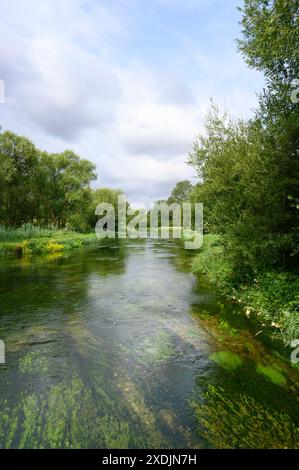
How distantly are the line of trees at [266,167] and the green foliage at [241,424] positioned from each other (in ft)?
14.7

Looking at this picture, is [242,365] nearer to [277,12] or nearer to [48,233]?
[277,12]

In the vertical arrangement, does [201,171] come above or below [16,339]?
above

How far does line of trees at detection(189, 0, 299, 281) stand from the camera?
8641mm

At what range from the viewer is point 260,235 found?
10.1 m

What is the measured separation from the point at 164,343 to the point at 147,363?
4.12ft

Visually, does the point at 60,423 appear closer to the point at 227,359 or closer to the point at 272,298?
the point at 227,359

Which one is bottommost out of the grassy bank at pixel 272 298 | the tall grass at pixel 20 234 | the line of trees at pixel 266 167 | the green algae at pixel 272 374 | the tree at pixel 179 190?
the green algae at pixel 272 374

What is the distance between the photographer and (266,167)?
10.4 m

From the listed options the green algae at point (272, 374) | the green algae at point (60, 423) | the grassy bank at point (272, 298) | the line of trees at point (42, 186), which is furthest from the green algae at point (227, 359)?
the line of trees at point (42, 186)

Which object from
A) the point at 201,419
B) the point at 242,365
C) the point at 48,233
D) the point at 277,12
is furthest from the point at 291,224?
the point at 48,233

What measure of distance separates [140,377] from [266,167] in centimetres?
826

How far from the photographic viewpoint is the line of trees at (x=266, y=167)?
8641mm
